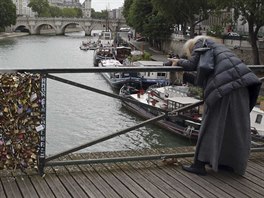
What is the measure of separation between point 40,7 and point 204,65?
128 meters

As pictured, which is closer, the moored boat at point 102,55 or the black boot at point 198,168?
the black boot at point 198,168

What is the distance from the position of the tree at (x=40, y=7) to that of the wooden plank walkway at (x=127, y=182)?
125117 mm

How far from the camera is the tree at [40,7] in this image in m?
126

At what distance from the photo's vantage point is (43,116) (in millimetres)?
4047

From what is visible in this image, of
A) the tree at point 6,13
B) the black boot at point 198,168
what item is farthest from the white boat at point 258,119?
the tree at point 6,13

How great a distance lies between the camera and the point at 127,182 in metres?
4.12

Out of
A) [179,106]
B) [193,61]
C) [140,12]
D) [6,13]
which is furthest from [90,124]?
[6,13]

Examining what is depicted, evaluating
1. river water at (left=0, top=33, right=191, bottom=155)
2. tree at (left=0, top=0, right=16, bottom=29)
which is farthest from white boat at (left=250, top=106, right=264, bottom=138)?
tree at (left=0, top=0, right=16, bottom=29)

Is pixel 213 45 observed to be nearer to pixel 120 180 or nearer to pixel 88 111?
pixel 120 180

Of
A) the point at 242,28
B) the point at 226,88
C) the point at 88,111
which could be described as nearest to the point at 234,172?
the point at 226,88

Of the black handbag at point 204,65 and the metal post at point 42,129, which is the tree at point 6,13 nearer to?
the metal post at point 42,129

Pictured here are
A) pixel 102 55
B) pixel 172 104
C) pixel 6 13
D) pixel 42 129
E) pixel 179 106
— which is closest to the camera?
pixel 42 129

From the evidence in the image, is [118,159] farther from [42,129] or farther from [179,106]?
[179,106]

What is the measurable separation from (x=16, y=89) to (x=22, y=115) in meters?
0.21
